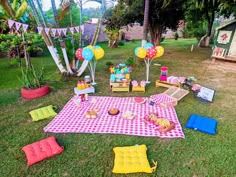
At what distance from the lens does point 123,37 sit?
23516 mm

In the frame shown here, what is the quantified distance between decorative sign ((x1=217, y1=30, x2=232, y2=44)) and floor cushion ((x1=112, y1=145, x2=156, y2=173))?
10454 millimetres

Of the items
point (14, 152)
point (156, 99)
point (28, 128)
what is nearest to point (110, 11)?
point (156, 99)

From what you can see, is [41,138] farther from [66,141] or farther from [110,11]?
[110,11]

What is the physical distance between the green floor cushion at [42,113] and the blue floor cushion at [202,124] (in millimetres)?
3838

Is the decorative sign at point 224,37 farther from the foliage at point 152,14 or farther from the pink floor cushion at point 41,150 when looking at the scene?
the pink floor cushion at point 41,150

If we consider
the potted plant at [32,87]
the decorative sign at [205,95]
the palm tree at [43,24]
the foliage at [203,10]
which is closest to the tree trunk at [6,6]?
the palm tree at [43,24]

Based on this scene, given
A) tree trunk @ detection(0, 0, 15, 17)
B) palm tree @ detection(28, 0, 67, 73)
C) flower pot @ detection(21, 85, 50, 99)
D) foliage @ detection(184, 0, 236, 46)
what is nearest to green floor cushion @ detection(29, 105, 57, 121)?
flower pot @ detection(21, 85, 50, 99)

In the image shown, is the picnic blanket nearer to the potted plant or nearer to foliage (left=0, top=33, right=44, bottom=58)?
the potted plant

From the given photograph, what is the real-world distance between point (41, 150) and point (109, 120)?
186cm

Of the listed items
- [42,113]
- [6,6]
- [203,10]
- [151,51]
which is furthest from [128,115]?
[203,10]

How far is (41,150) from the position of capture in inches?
147

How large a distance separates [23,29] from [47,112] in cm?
293

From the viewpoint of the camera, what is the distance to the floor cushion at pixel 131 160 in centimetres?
323

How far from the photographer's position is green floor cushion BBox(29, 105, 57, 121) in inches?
200
